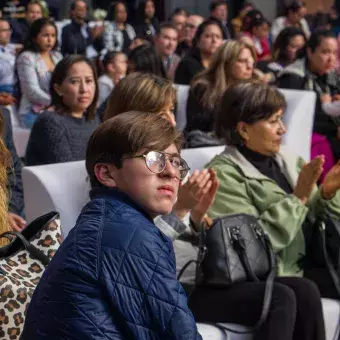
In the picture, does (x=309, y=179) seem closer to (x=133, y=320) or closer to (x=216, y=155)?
(x=216, y=155)

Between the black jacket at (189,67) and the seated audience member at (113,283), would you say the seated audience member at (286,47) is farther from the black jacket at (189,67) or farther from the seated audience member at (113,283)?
the seated audience member at (113,283)

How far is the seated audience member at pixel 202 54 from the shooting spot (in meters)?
7.70

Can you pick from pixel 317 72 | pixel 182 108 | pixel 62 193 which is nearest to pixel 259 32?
pixel 317 72

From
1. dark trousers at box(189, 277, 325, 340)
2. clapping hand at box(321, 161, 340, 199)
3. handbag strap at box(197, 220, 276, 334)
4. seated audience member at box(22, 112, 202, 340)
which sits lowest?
dark trousers at box(189, 277, 325, 340)

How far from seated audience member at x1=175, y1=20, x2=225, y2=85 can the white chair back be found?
13.0ft

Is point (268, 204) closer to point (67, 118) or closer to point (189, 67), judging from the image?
point (67, 118)

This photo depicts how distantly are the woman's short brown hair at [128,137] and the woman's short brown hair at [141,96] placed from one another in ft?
4.92

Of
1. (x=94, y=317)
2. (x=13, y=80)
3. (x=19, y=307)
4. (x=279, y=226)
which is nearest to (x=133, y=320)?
(x=94, y=317)

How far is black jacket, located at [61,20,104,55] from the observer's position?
39.1ft

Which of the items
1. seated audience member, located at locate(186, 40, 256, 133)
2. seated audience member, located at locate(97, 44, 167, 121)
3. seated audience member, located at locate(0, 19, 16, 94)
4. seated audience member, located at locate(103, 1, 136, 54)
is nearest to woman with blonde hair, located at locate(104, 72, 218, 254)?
seated audience member, located at locate(186, 40, 256, 133)

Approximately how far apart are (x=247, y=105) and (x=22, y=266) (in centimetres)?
172

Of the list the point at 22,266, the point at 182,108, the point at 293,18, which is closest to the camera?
the point at 22,266

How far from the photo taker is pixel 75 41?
12.0 meters

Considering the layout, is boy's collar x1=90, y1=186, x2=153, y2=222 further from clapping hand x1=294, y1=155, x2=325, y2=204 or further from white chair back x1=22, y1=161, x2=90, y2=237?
clapping hand x1=294, y1=155, x2=325, y2=204
